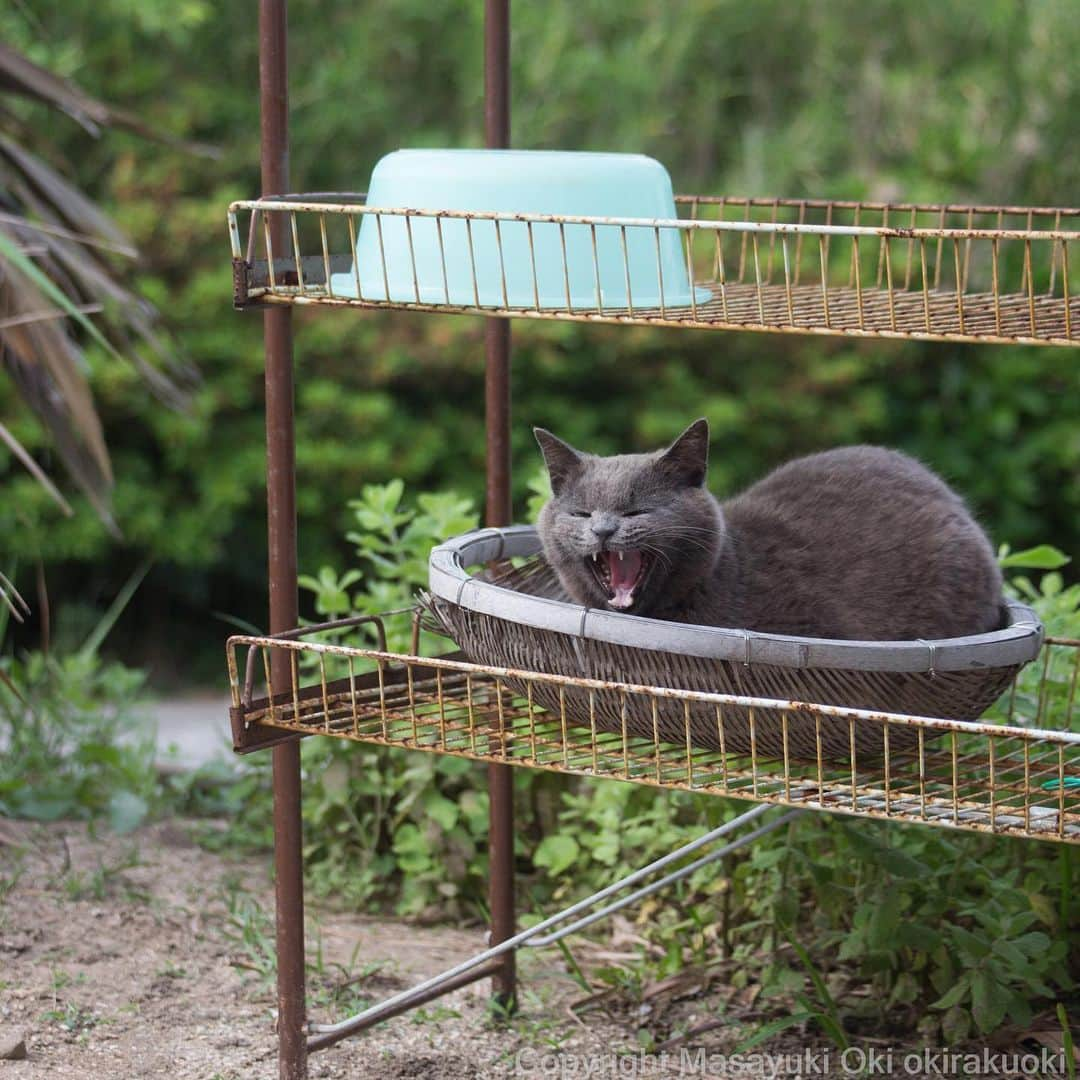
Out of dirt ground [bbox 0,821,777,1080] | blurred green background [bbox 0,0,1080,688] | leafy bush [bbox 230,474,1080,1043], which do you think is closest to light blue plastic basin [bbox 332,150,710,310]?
leafy bush [bbox 230,474,1080,1043]

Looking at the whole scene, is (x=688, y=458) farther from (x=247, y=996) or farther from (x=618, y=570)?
(x=247, y=996)

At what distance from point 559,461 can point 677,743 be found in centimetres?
42

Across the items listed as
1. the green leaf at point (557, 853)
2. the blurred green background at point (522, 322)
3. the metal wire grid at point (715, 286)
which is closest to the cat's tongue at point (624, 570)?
the metal wire grid at point (715, 286)

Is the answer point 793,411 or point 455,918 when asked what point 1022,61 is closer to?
point 793,411

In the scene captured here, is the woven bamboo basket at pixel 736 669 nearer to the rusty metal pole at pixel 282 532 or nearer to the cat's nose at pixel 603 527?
the cat's nose at pixel 603 527

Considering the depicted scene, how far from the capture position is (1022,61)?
5.78 metres

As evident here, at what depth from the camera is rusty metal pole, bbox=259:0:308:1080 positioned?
6.63ft

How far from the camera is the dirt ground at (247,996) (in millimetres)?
2312

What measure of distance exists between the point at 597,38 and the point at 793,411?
189 centimetres

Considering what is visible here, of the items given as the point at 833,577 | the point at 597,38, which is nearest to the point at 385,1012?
the point at 833,577

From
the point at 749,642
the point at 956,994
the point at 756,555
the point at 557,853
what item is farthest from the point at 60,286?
the point at 956,994

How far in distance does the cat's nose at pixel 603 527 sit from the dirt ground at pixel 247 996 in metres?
0.87

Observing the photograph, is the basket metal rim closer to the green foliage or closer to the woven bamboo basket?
the woven bamboo basket

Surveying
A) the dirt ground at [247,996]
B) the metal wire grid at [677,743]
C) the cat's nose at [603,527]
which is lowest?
the dirt ground at [247,996]
